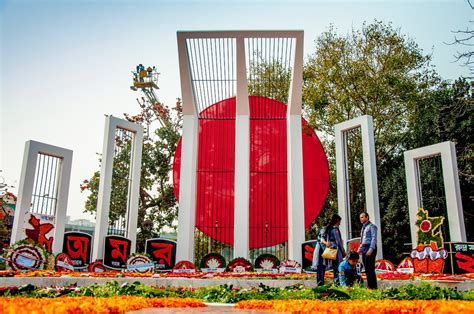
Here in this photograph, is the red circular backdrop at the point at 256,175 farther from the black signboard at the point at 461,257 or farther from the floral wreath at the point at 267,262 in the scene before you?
the black signboard at the point at 461,257

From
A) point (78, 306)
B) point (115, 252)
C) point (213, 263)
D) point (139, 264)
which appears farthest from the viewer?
point (213, 263)

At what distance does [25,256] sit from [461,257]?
407 inches

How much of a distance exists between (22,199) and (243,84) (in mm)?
7288

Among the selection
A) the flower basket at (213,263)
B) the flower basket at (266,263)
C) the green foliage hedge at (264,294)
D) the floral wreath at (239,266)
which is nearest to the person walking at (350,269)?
the green foliage hedge at (264,294)

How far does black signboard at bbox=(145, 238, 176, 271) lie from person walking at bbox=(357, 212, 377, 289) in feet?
22.2

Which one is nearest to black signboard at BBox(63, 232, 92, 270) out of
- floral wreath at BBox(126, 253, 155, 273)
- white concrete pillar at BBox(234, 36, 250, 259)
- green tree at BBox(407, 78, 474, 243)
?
floral wreath at BBox(126, 253, 155, 273)

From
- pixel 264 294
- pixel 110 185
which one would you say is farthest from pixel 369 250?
pixel 110 185

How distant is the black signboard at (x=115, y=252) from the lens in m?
11.6

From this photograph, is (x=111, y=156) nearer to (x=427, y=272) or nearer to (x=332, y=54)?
(x=427, y=272)

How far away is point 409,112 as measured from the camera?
763 inches

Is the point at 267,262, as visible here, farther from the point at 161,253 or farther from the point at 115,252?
the point at 115,252

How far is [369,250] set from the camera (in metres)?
6.61

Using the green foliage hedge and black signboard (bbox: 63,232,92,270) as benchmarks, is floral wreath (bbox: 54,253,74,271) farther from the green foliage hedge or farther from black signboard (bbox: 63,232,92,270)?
the green foliage hedge

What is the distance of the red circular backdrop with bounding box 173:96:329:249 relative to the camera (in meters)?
16.4
